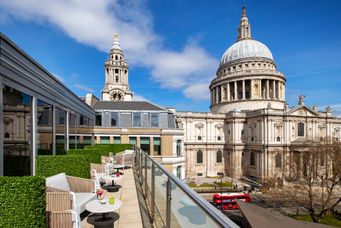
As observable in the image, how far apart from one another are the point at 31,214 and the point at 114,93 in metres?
48.7

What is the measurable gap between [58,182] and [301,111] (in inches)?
1881

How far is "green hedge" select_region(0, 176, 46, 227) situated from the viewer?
144 inches

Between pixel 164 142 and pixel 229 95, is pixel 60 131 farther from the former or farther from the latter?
pixel 229 95

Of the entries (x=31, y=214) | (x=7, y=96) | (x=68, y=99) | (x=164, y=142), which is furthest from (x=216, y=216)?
(x=164, y=142)

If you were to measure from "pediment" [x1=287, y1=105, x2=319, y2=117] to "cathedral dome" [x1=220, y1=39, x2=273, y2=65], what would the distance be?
763 inches

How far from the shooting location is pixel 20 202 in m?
3.71

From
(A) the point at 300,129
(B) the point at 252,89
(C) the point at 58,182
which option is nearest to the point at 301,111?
(A) the point at 300,129

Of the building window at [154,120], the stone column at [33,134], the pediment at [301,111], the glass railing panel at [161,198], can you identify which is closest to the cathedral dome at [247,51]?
the pediment at [301,111]

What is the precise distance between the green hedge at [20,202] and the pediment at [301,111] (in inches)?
1816

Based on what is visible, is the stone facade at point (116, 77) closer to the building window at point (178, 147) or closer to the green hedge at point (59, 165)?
the building window at point (178, 147)

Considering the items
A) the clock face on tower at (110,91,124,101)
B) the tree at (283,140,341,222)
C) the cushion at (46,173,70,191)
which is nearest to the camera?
the cushion at (46,173,70,191)

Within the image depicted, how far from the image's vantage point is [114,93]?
166 feet

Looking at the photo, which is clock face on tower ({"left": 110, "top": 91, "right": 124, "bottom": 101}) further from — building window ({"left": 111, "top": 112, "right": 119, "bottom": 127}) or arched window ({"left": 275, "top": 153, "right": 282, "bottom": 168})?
arched window ({"left": 275, "top": 153, "right": 282, "bottom": 168})

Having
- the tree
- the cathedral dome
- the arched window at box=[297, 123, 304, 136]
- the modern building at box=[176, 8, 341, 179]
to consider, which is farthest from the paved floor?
the cathedral dome
